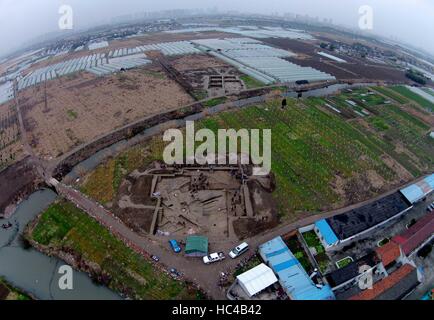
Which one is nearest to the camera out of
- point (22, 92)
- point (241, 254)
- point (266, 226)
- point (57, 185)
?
point (241, 254)

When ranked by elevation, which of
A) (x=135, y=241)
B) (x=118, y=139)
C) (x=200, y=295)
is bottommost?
(x=200, y=295)

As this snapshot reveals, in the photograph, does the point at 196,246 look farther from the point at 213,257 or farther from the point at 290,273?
the point at 290,273

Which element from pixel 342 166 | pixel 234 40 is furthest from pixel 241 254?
pixel 234 40

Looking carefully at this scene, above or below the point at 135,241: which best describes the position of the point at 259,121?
above

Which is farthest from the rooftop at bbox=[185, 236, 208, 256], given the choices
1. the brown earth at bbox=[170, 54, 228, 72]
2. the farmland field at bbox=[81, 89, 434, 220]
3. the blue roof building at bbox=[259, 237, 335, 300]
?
the brown earth at bbox=[170, 54, 228, 72]

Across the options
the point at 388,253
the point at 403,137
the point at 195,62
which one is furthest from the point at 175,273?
the point at 195,62

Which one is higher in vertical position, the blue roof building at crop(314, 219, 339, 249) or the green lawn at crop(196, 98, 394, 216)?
the green lawn at crop(196, 98, 394, 216)

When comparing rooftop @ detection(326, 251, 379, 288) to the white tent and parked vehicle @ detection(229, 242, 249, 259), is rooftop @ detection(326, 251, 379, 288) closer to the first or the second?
the white tent

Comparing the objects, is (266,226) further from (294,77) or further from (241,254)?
(294,77)

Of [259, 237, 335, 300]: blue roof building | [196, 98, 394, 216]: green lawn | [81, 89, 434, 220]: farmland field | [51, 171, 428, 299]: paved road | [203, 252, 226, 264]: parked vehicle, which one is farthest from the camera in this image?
[81, 89, 434, 220]: farmland field
